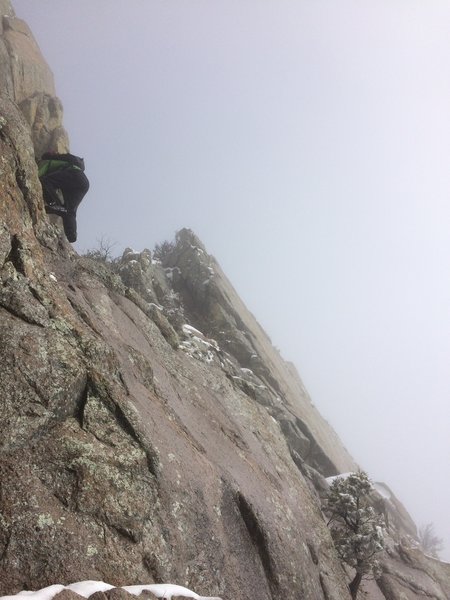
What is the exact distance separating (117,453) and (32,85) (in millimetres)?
27953

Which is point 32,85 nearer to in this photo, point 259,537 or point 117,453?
point 117,453

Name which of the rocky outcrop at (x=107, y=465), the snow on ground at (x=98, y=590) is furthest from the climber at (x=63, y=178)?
the snow on ground at (x=98, y=590)

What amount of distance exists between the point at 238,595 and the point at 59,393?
6506 millimetres

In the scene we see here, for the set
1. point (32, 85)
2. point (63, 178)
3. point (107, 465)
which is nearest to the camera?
point (107, 465)

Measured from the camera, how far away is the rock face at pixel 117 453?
21.1 ft

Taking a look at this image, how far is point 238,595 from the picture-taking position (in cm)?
864

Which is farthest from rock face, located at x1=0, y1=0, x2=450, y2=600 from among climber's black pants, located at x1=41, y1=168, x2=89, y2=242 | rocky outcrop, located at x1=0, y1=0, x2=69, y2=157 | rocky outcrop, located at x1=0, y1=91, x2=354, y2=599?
rocky outcrop, located at x1=0, y1=0, x2=69, y2=157

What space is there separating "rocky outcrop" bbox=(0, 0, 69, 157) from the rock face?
44.1 ft

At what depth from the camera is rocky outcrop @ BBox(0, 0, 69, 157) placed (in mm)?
23562

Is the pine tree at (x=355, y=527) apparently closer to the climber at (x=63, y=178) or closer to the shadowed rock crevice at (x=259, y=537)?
the shadowed rock crevice at (x=259, y=537)

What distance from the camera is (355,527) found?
1786cm

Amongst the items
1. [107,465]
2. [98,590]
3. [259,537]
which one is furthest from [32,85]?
[259,537]

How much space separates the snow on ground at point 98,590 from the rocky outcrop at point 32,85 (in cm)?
2393

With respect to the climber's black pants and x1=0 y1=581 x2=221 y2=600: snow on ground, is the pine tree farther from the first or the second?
the climber's black pants
